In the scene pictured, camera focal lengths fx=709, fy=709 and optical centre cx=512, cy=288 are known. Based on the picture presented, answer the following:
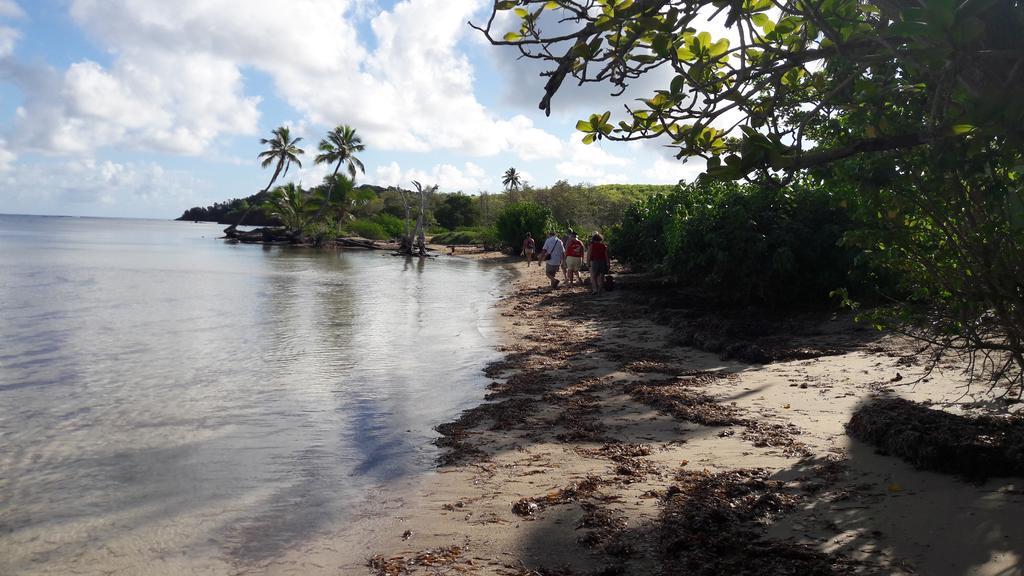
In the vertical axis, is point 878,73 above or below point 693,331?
above

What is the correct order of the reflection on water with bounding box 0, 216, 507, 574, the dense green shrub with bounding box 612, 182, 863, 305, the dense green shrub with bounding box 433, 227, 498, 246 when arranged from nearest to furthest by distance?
the reflection on water with bounding box 0, 216, 507, 574
the dense green shrub with bounding box 612, 182, 863, 305
the dense green shrub with bounding box 433, 227, 498, 246

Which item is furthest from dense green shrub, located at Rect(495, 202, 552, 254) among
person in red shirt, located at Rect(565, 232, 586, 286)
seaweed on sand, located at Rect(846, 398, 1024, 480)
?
seaweed on sand, located at Rect(846, 398, 1024, 480)

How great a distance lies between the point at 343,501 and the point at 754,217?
9642 mm

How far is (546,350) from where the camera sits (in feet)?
35.3

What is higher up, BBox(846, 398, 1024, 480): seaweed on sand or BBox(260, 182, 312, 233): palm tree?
BBox(260, 182, 312, 233): palm tree

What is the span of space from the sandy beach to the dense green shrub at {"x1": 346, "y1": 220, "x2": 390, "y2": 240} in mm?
54844

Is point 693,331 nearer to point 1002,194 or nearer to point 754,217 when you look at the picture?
point 754,217

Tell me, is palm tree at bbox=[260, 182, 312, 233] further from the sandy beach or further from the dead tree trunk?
the sandy beach

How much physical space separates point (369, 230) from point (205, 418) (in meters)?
55.8

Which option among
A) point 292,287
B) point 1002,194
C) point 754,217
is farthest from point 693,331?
point 292,287

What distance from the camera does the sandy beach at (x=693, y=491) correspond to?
3441 millimetres

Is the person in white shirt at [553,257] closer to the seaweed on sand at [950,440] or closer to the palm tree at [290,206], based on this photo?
the seaweed on sand at [950,440]

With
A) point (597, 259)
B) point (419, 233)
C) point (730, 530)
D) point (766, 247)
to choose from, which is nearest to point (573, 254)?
point (597, 259)

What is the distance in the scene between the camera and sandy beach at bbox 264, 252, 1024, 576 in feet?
11.3
